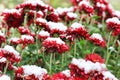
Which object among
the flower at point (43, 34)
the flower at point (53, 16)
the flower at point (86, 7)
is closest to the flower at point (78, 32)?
the flower at point (43, 34)

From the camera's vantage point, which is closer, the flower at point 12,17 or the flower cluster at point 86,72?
the flower cluster at point 86,72

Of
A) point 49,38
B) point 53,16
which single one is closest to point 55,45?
point 49,38

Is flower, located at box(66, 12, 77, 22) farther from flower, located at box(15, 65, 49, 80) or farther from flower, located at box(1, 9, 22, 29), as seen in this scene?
flower, located at box(15, 65, 49, 80)

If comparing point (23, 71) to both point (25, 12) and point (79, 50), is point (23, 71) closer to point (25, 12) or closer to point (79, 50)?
point (25, 12)

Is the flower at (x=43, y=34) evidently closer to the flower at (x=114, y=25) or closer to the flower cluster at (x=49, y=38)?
the flower cluster at (x=49, y=38)

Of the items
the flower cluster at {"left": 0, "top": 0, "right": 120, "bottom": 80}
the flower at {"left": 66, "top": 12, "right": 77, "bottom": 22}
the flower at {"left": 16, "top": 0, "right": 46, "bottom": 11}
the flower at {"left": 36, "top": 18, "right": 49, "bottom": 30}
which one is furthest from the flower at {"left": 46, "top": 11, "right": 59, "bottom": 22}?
the flower at {"left": 36, "top": 18, "right": 49, "bottom": 30}

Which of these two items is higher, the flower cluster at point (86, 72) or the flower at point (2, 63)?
the flower at point (2, 63)

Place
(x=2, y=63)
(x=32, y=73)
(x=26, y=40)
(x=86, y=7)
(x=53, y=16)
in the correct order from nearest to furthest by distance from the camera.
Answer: (x=32, y=73) → (x=2, y=63) → (x=26, y=40) → (x=53, y=16) → (x=86, y=7)

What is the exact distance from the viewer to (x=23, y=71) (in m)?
2.71

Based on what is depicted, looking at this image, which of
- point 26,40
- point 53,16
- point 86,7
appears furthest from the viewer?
point 86,7

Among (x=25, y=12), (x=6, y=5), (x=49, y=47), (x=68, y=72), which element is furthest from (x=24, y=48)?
(x=6, y=5)

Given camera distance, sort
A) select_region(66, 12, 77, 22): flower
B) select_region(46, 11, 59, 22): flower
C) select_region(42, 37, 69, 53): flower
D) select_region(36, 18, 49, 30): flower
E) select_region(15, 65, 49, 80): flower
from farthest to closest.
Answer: select_region(66, 12, 77, 22): flower < select_region(46, 11, 59, 22): flower < select_region(36, 18, 49, 30): flower < select_region(42, 37, 69, 53): flower < select_region(15, 65, 49, 80): flower

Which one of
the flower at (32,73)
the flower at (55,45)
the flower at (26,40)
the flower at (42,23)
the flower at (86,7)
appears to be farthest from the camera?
the flower at (86,7)

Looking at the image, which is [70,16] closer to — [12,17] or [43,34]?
[12,17]
